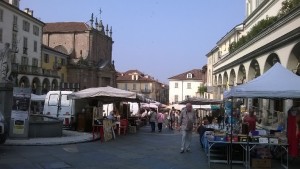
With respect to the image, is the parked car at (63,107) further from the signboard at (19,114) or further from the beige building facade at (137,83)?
the beige building facade at (137,83)

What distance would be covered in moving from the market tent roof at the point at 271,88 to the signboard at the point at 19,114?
29.0ft

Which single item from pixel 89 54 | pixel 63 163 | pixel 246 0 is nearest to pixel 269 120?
pixel 63 163

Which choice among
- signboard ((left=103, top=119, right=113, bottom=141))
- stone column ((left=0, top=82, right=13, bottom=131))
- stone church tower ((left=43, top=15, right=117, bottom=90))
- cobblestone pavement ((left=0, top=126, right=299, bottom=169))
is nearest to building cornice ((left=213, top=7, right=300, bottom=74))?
cobblestone pavement ((left=0, top=126, right=299, bottom=169))

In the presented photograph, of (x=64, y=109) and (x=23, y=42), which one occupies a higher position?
(x=23, y=42)

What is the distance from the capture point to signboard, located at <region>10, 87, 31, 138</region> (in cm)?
1709

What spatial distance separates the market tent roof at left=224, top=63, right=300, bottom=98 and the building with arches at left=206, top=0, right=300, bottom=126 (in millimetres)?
4882

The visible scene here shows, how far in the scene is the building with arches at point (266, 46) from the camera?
18.2 metres

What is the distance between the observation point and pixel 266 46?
73.2 ft

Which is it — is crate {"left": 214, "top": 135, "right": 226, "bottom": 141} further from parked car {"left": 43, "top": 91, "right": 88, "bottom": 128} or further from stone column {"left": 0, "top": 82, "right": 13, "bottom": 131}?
parked car {"left": 43, "top": 91, "right": 88, "bottom": 128}

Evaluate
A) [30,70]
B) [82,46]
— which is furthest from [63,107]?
[82,46]

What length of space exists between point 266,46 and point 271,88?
1106cm

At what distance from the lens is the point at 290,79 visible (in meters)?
12.3

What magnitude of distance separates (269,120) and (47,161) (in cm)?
1487

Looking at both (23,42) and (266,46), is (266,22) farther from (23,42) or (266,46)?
(23,42)
